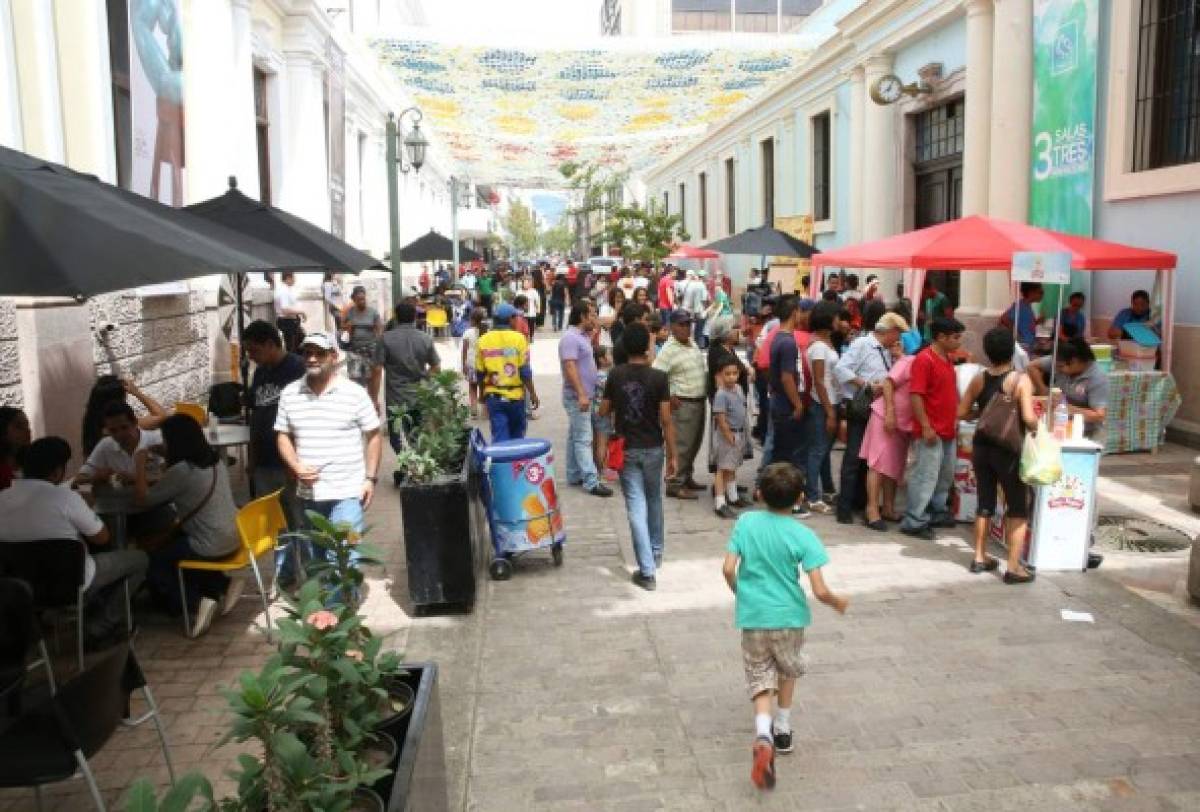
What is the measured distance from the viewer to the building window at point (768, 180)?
27578 millimetres

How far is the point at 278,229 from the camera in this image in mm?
6965

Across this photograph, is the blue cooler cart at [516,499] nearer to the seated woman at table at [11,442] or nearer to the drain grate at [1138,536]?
the seated woman at table at [11,442]

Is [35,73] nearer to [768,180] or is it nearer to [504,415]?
[504,415]

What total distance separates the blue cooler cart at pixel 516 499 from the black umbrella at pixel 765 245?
8198mm

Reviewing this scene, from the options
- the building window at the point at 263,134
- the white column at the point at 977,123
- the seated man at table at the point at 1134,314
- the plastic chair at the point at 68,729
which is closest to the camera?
the plastic chair at the point at 68,729

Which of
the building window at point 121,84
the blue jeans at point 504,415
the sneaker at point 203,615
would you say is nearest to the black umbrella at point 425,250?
the building window at point 121,84

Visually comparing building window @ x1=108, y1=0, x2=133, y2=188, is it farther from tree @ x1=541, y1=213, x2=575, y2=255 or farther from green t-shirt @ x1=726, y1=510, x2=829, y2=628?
tree @ x1=541, y1=213, x2=575, y2=255

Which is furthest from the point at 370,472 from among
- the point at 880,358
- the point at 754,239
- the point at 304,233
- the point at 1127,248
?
the point at 754,239

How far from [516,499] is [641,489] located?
842 millimetres

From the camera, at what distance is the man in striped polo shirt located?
17.9 ft

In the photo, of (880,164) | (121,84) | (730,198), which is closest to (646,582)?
(121,84)

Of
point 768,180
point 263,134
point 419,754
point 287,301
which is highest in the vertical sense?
point 768,180

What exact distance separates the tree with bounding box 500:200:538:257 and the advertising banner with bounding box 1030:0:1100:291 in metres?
91.0

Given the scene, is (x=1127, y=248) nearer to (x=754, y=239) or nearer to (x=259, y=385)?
(x=754, y=239)
